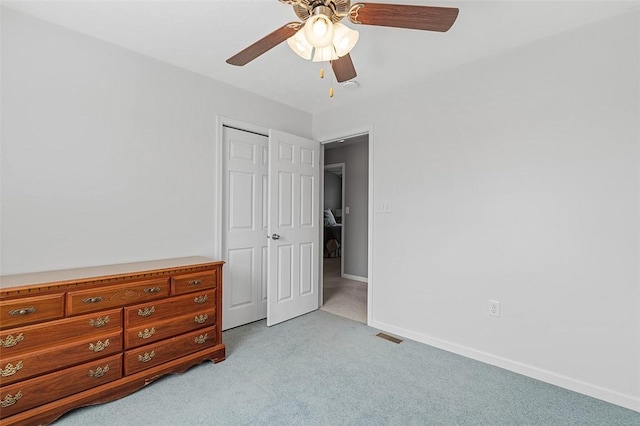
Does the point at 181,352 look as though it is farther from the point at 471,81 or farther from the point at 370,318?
the point at 471,81

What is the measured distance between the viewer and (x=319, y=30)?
1331mm

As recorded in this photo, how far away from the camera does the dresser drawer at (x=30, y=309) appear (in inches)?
60.8

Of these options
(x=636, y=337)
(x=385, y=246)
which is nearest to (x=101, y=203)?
(x=385, y=246)

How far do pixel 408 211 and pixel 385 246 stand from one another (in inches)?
17.3

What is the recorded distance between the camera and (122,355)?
1901 millimetres

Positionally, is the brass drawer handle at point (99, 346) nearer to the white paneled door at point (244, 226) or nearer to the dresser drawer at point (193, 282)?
the dresser drawer at point (193, 282)

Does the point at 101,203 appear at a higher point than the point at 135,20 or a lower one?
lower

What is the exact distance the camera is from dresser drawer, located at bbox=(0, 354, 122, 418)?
154 centimetres

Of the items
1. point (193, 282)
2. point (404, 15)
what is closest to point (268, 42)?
point (404, 15)

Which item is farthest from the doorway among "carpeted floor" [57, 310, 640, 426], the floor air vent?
"carpeted floor" [57, 310, 640, 426]

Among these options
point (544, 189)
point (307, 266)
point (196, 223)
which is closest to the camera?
point (544, 189)

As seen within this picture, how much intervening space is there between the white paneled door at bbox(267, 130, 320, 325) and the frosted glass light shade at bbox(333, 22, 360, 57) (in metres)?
1.67

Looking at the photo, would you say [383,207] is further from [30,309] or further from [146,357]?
[30,309]

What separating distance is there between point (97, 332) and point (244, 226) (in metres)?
1.55
